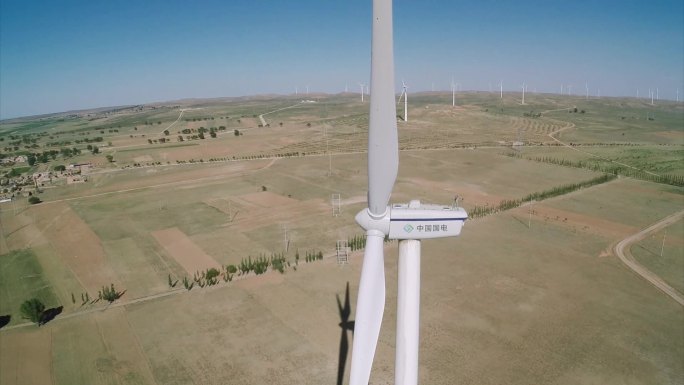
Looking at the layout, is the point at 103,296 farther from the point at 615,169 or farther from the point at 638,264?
the point at 615,169

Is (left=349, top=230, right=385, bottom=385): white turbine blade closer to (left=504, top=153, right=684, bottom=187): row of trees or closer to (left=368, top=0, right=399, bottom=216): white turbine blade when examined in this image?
(left=368, top=0, right=399, bottom=216): white turbine blade

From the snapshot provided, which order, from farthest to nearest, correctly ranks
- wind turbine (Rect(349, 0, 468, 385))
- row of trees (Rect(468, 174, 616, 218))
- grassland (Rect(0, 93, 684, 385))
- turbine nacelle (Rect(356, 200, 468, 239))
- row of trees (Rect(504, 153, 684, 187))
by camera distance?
row of trees (Rect(504, 153, 684, 187)) → row of trees (Rect(468, 174, 616, 218)) → grassland (Rect(0, 93, 684, 385)) → turbine nacelle (Rect(356, 200, 468, 239)) → wind turbine (Rect(349, 0, 468, 385))

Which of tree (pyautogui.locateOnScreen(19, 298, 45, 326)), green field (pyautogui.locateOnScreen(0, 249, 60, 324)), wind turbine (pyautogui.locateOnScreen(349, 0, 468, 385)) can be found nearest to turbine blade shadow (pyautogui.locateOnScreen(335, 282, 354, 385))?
wind turbine (pyautogui.locateOnScreen(349, 0, 468, 385))

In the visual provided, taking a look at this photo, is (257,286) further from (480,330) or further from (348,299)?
(480,330)

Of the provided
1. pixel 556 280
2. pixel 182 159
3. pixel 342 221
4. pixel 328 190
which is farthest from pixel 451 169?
pixel 182 159

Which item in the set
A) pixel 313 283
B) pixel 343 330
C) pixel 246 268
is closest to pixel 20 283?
pixel 246 268

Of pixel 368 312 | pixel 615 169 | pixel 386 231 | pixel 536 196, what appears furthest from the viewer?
pixel 615 169
